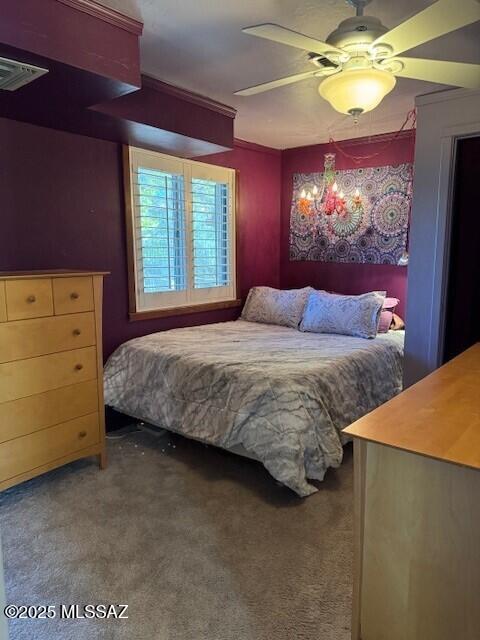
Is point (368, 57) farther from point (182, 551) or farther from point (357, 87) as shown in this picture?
point (182, 551)

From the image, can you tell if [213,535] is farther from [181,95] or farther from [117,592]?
[181,95]

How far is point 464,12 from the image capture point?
4.27 feet

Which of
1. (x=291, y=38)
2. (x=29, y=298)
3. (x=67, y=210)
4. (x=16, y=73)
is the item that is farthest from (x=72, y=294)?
(x=291, y=38)

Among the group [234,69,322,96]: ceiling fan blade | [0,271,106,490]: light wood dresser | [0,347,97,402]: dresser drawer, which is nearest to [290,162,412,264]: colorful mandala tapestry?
[234,69,322,96]: ceiling fan blade

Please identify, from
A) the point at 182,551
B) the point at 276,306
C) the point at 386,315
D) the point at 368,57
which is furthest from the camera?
the point at 276,306

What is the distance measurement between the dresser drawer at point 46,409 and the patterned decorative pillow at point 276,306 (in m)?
1.89

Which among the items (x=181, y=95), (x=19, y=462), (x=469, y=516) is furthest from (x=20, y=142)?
(x=469, y=516)

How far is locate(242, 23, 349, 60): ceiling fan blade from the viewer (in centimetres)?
145

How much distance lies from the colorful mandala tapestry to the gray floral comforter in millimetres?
927

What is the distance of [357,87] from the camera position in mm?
1659

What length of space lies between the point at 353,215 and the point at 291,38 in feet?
9.32

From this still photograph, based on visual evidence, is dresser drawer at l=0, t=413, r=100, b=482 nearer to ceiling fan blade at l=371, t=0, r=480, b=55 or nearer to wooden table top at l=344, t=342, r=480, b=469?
wooden table top at l=344, t=342, r=480, b=469

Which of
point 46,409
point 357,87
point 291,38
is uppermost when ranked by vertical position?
point 291,38

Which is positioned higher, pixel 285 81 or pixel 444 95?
pixel 444 95
